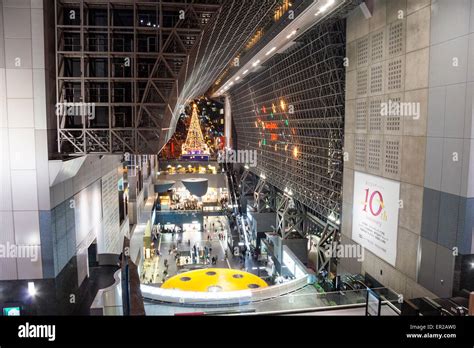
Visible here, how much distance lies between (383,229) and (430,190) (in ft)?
8.06

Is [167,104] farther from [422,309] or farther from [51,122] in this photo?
[422,309]

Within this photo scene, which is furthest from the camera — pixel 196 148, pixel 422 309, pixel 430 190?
pixel 196 148

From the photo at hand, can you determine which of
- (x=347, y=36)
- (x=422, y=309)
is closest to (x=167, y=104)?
(x=347, y=36)

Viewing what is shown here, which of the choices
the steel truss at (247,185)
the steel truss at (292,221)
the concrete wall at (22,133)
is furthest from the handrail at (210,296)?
the steel truss at (247,185)

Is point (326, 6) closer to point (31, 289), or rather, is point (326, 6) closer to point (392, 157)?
point (392, 157)

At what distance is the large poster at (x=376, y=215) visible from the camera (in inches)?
420

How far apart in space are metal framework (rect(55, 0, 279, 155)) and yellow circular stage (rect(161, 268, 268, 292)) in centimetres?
468

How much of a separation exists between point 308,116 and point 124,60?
34.2 feet

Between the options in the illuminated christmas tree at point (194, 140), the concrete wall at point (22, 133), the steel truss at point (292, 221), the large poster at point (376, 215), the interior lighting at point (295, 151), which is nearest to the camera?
the concrete wall at point (22, 133)

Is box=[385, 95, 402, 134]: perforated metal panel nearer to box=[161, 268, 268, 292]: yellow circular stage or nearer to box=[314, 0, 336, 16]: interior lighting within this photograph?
box=[314, 0, 336, 16]: interior lighting

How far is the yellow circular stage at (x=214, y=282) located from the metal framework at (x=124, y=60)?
468cm

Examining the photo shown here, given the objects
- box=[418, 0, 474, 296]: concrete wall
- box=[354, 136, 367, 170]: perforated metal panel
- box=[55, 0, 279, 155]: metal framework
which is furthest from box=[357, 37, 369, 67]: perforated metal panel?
box=[55, 0, 279, 155]: metal framework

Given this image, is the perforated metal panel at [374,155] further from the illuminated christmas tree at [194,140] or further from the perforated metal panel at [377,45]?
the illuminated christmas tree at [194,140]
